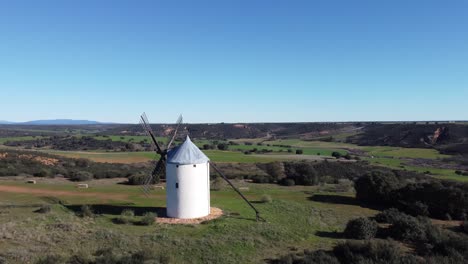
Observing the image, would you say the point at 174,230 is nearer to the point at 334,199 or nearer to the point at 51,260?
the point at 51,260

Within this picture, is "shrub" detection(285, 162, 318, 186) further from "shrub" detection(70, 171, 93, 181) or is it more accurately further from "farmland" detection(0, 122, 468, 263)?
"shrub" detection(70, 171, 93, 181)

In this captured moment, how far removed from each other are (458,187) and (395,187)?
4936 millimetres

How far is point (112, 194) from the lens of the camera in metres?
33.2

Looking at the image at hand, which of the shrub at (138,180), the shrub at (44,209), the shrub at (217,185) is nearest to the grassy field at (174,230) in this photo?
the shrub at (44,209)

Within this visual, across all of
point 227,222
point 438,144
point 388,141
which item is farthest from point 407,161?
point 227,222

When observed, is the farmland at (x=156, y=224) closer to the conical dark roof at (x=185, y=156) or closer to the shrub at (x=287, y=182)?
the shrub at (x=287, y=182)

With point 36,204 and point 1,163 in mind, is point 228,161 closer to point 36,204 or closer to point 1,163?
point 1,163

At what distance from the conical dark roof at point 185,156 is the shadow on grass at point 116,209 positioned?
426 centimetres

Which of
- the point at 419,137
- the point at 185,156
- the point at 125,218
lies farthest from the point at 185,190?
the point at 419,137

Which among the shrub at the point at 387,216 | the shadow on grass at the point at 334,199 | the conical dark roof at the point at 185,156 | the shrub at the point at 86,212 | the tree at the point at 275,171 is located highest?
the conical dark roof at the point at 185,156

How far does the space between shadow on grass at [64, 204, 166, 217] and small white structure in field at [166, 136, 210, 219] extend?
1867 mm

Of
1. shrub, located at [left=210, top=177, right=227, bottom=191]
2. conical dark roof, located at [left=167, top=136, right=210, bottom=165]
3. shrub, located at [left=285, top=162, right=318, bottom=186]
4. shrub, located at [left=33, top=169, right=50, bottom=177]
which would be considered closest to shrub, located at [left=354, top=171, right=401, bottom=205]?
shrub, located at [left=285, top=162, right=318, bottom=186]

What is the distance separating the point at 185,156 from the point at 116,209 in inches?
286

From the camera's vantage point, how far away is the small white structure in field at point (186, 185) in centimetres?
2417
